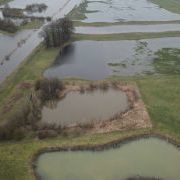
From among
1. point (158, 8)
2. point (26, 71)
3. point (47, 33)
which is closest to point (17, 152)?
point (26, 71)

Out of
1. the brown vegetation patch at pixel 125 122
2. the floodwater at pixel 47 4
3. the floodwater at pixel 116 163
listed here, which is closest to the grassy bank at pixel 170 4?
the floodwater at pixel 47 4

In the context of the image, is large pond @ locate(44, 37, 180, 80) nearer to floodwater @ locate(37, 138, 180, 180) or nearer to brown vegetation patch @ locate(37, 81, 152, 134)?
brown vegetation patch @ locate(37, 81, 152, 134)

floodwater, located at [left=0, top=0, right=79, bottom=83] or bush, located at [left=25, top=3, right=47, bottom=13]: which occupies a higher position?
bush, located at [left=25, top=3, right=47, bottom=13]

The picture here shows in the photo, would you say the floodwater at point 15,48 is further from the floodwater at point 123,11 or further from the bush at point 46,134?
the floodwater at point 123,11

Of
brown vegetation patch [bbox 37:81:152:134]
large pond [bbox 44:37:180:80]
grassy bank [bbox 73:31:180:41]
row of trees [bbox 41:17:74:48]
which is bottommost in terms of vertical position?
brown vegetation patch [bbox 37:81:152:134]

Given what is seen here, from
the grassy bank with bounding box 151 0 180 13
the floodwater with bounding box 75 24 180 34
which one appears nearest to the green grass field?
the floodwater with bounding box 75 24 180 34

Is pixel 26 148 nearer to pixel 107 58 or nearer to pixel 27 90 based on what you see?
pixel 27 90
